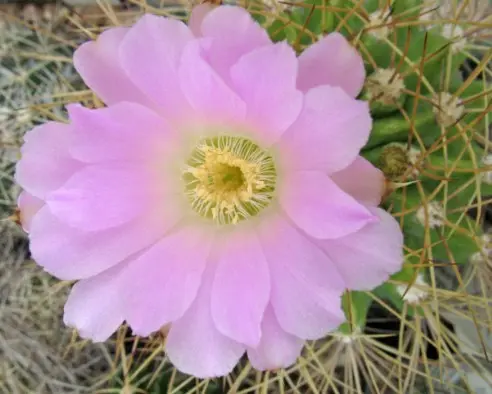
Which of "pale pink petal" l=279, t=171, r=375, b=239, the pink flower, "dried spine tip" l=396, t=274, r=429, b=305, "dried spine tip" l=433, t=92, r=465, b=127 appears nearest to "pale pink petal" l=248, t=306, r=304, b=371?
the pink flower

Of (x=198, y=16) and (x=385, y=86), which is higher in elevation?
(x=198, y=16)

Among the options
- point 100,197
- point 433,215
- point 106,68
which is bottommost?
point 433,215

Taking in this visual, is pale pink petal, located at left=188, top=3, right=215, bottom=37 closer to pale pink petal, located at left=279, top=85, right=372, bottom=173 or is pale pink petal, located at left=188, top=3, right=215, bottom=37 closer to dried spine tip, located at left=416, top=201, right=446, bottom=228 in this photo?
pale pink petal, located at left=279, top=85, right=372, bottom=173

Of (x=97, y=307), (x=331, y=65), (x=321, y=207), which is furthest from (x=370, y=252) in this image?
(x=97, y=307)

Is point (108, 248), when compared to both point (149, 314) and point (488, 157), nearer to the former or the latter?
point (149, 314)

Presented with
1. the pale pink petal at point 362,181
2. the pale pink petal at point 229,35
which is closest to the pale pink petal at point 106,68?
the pale pink petal at point 229,35

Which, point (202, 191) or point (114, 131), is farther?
point (202, 191)

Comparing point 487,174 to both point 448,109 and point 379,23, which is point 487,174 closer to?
point 448,109
